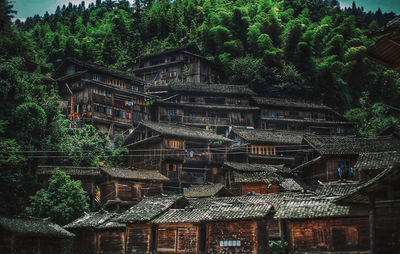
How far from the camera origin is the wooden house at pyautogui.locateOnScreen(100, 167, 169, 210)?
35.7 meters

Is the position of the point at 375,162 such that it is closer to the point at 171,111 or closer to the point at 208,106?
the point at 208,106

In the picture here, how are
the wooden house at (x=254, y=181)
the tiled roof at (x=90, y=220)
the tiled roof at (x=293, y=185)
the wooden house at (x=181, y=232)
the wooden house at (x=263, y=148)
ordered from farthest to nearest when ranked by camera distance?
1. the wooden house at (x=263, y=148)
2. the wooden house at (x=254, y=181)
3. the tiled roof at (x=293, y=185)
4. the tiled roof at (x=90, y=220)
5. the wooden house at (x=181, y=232)

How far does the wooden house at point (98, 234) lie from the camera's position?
2802 centimetres

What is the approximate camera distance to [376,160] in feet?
84.4

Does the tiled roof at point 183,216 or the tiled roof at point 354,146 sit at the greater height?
the tiled roof at point 354,146

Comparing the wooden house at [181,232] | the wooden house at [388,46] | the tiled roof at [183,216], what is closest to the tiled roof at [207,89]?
the tiled roof at [183,216]

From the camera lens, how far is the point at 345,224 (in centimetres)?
2025

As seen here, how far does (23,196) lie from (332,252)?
26081 mm

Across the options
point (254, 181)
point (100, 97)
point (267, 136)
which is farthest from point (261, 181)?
point (100, 97)

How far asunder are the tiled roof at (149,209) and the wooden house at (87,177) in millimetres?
10134

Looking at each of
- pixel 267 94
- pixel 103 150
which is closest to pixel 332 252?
pixel 103 150

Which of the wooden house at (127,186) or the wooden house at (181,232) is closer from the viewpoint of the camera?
the wooden house at (181,232)

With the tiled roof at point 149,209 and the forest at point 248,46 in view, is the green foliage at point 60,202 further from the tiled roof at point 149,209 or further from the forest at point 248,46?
the forest at point 248,46

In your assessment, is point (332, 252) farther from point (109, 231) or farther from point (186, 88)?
point (186, 88)
